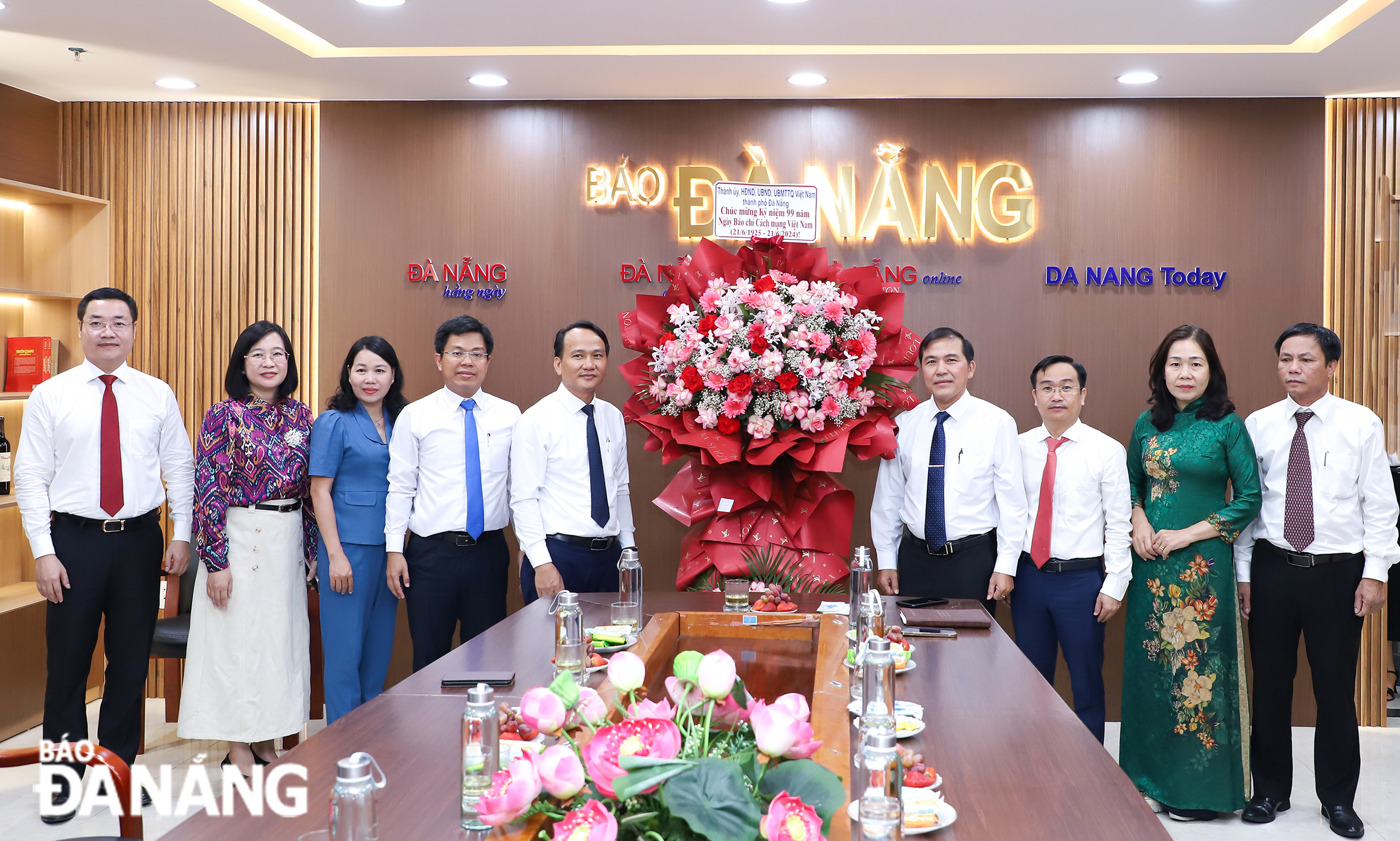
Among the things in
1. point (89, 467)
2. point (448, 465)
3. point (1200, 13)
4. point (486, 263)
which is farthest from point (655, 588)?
point (1200, 13)

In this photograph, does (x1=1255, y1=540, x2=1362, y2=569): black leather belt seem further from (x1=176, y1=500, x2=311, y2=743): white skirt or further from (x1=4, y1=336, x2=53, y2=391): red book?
(x1=4, y1=336, x2=53, y2=391): red book

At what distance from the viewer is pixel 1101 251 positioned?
5008mm

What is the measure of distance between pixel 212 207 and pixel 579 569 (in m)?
2.94

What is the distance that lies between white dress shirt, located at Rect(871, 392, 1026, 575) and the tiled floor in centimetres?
129

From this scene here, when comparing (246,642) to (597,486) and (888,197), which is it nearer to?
(597,486)

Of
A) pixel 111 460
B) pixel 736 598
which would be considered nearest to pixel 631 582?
pixel 736 598

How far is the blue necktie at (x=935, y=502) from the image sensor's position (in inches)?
156

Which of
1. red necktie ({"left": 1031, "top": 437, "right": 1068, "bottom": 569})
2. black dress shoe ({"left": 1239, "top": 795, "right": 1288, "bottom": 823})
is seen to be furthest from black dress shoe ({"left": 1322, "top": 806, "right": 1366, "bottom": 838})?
red necktie ({"left": 1031, "top": 437, "right": 1068, "bottom": 569})

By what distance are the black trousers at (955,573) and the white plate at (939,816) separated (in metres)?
2.35

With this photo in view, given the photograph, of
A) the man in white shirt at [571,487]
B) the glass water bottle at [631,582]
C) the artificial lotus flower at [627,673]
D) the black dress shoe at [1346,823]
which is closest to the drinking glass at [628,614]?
the glass water bottle at [631,582]

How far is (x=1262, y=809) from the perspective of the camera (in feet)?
12.4

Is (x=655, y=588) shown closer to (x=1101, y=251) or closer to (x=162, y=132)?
(x=1101, y=251)

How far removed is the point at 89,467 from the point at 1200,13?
463 centimetres

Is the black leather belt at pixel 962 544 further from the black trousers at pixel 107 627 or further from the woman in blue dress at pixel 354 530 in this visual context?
the black trousers at pixel 107 627
